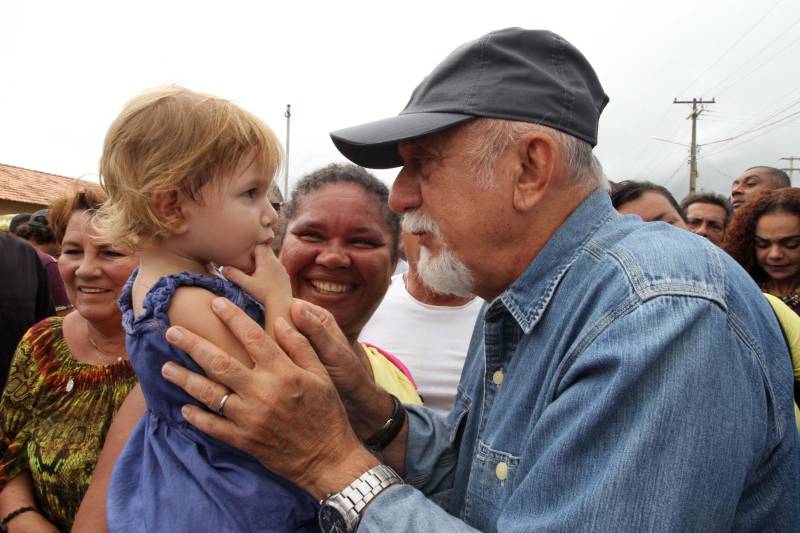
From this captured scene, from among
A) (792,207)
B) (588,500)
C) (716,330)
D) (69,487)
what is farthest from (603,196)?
(792,207)

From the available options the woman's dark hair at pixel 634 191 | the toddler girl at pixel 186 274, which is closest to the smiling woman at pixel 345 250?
the toddler girl at pixel 186 274

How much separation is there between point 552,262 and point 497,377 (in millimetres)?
409

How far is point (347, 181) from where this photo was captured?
2814mm

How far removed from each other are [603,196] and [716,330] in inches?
24.5

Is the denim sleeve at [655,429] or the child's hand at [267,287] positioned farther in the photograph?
the child's hand at [267,287]

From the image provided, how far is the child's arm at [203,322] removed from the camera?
62.3 inches

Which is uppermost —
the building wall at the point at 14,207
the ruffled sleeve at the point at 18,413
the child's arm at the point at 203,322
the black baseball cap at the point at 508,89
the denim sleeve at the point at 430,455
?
the black baseball cap at the point at 508,89

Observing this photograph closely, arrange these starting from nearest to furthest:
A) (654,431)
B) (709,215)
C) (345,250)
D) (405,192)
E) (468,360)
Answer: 1. (654,431)
2. (405,192)
3. (468,360)
4. (345,250)
5. (709,215)

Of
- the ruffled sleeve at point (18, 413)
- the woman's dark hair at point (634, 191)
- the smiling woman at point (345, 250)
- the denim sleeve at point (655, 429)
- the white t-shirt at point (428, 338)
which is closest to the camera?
the denim sleeve at point (655, 429)

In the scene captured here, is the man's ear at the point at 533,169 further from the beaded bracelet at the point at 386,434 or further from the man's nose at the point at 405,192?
the beaded bracelet at the point at 386,434

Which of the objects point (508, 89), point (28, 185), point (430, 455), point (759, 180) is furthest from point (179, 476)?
point (28, 185)

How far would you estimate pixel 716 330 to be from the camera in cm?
108

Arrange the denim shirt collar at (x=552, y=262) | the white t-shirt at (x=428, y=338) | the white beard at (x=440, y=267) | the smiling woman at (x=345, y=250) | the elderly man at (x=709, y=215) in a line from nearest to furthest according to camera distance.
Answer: the denim shirt collar at (x=552, y=262) → the white beard at (x=440, y=267) → the smiling woman at (x=345, y=250) → the white t-shirt at (x=428, y=338) → the elderly man at (x=709, y=215)

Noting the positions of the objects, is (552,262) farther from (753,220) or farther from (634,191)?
(753,220)
